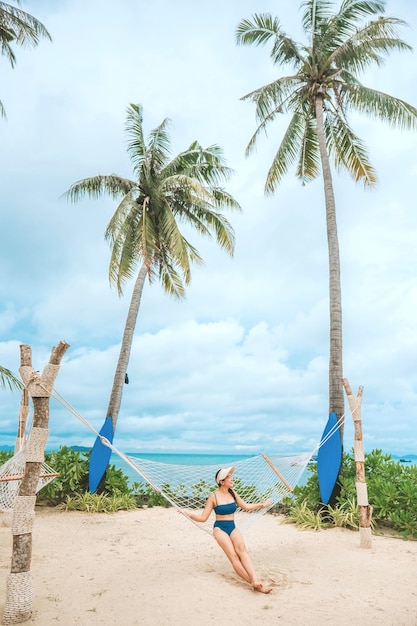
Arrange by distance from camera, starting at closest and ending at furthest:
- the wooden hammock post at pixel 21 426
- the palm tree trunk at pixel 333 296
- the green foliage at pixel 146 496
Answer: the wooden hammock post at pixel 21 426, the palm tree trunk at pixel 333 296, the green foliage at pixel 146 496

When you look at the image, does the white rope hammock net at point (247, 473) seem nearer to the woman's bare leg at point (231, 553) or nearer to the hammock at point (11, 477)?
the hammock at point (11, 477)

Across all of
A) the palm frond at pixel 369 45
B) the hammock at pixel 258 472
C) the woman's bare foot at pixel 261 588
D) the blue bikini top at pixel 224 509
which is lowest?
the woman's bare foot at pixel 261 588

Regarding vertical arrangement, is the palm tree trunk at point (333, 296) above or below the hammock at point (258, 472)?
above

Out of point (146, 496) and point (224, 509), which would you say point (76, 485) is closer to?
point (146, 496)

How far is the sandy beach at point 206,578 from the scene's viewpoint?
3.01 m

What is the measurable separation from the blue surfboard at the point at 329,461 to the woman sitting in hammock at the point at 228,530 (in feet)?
7.87

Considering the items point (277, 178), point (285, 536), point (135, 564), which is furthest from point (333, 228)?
point (135, 564)

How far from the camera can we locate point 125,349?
8.01 meters

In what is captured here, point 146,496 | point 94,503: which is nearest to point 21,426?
point 94,503

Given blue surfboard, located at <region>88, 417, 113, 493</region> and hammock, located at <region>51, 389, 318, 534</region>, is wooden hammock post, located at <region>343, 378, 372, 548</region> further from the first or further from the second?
blue surfboard, located at <region>88, 417, 113, 493</region>

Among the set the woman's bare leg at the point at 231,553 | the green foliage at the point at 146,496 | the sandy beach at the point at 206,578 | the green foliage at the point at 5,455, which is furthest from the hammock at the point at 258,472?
the green foliage at the point at 5,455

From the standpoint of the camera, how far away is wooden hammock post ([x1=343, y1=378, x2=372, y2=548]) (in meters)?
4.90

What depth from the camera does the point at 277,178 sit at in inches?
327

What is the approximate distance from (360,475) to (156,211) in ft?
18.6
